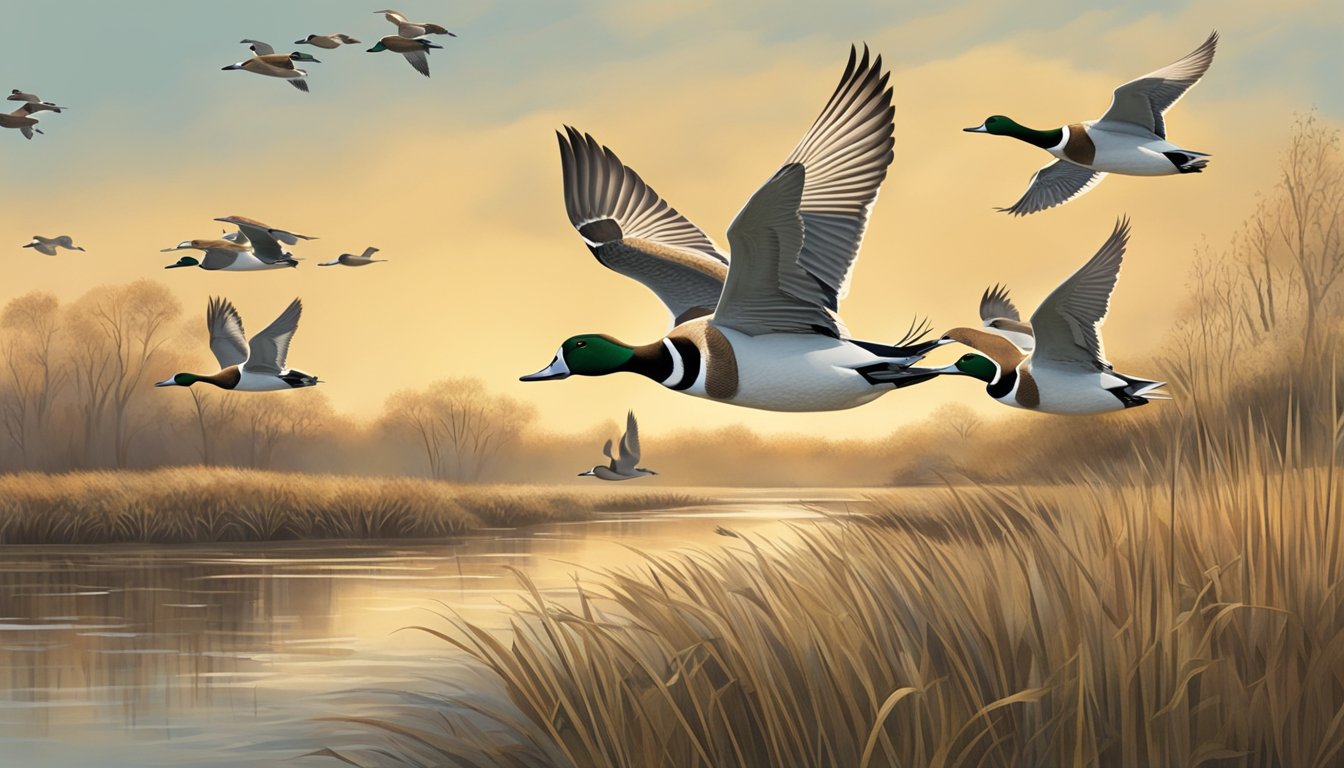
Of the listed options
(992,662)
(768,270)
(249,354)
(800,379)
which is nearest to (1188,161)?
(768,270)

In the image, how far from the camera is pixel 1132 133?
9.42 metres

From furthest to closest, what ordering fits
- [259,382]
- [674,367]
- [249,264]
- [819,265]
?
[249,264] < [259,382] < [819,265] < [674,367]

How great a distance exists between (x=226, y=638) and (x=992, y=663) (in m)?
9.88

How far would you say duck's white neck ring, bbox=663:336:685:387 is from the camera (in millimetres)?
5359

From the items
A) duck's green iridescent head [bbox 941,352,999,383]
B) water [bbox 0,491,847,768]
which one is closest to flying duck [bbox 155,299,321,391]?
water [bbox 0,491,847,768]

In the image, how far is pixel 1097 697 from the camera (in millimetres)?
4273

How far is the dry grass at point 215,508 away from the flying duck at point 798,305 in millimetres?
18921

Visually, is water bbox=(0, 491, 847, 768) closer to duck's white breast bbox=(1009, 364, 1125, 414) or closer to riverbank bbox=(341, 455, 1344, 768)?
riverbank bbox=(341, 455, 1344, 768)

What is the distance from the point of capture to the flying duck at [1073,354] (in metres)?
8.98

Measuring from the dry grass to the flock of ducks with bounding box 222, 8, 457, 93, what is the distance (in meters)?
11.8

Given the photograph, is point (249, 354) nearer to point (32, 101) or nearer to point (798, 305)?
point (32, 101)

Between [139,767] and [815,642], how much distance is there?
16.2ft

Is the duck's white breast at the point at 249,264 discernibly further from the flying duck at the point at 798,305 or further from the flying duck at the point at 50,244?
the flying duck at the point at 798,305

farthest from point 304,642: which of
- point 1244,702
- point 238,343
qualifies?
point 1244,702
